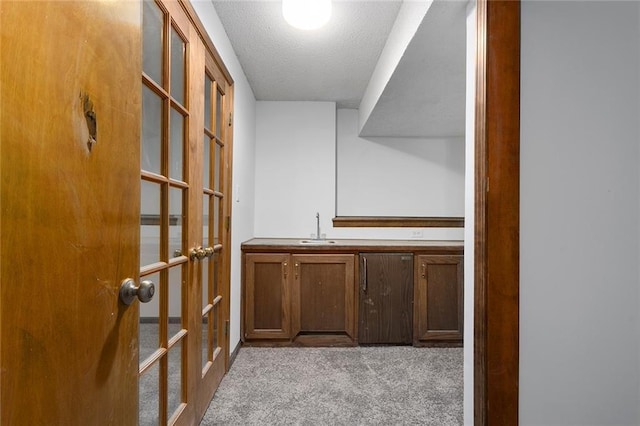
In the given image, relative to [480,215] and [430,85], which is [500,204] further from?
[430,85]

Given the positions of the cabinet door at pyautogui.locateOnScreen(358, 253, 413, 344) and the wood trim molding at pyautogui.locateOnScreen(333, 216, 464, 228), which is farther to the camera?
the wood trim molding at pyautogui.locateOnScreen(333, 216, 464, 228)

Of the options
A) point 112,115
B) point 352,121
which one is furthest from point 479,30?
point 352,121

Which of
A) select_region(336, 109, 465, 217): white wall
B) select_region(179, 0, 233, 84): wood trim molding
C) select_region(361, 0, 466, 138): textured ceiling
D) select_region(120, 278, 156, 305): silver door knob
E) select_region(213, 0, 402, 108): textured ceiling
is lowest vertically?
select_region(120, 278, 156, 305): silver door knob

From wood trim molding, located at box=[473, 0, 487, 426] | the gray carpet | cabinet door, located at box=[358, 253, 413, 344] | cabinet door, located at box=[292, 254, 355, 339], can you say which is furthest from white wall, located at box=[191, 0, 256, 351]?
wood trim molding, located at box=[473, 0, 487, 426]

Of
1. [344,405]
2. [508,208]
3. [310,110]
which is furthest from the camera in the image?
[310,110]

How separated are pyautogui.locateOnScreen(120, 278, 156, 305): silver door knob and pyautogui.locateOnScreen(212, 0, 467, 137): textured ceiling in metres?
1.42

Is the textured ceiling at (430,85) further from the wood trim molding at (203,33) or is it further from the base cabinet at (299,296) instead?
the base cabinet at (299,296)

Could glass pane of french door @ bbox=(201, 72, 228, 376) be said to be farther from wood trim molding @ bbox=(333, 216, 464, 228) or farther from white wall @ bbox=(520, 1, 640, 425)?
wood trim molding @ bbox=(333, 216, 464, 228)

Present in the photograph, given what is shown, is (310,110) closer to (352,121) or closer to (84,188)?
(352,121)

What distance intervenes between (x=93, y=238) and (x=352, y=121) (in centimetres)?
324

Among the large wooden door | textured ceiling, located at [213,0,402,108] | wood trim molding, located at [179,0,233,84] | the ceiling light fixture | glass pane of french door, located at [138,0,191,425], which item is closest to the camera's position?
the large wooden door

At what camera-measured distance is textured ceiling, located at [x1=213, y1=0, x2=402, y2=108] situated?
1947 mm

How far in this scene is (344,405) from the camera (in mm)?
1952

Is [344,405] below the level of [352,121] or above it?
below
